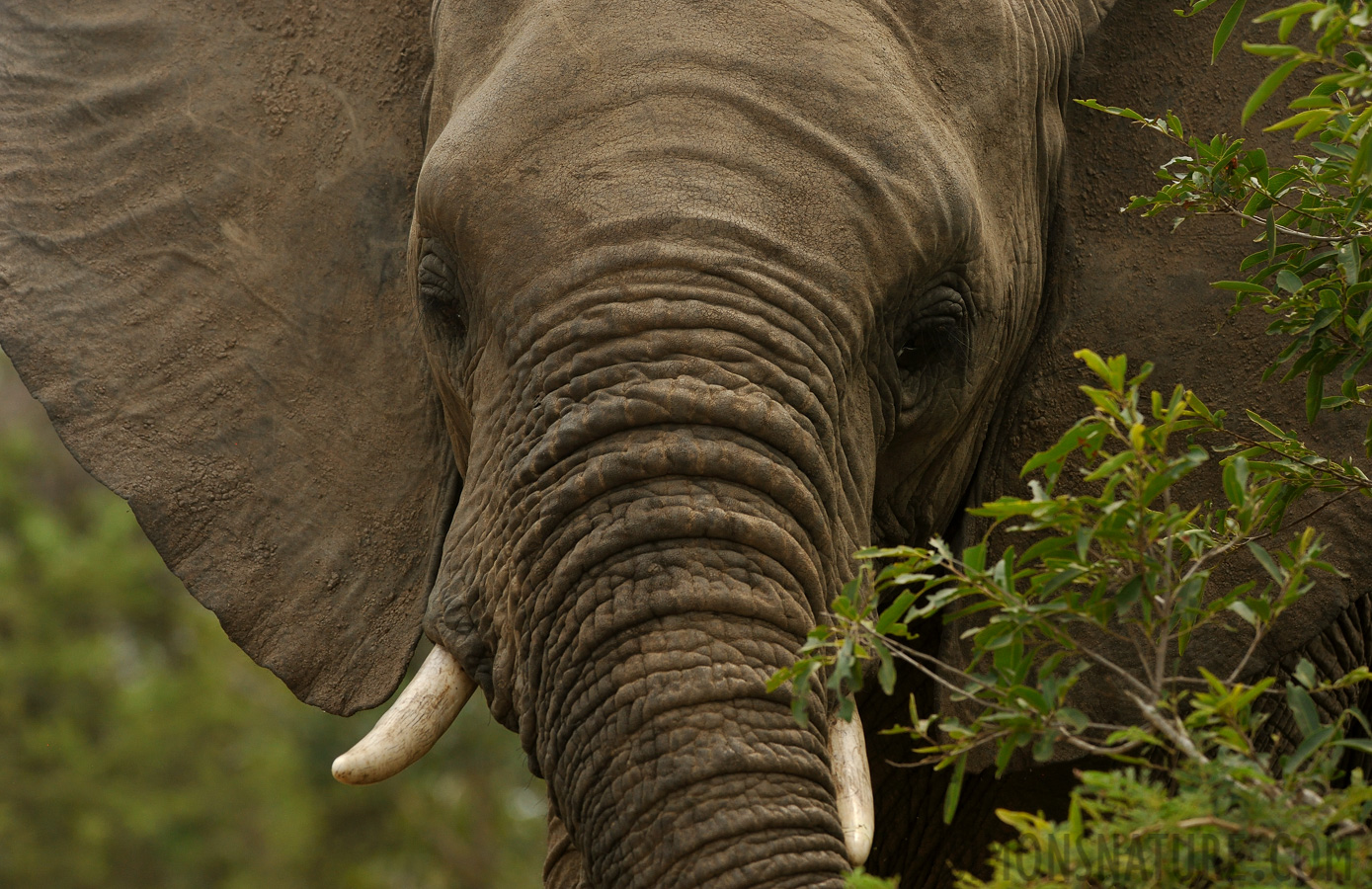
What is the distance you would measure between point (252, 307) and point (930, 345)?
1.25 meters

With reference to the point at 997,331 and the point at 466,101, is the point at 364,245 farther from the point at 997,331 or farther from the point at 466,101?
the point at 997,331

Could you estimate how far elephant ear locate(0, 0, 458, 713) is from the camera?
284 cm

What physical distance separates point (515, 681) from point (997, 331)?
3.03 feet

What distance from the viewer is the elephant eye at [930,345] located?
230 centimetres

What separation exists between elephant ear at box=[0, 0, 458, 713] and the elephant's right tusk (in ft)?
1.88

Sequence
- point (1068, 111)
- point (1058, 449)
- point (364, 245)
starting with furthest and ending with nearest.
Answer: point (364, 245) < point (1068, 111) < point (1058, 449)

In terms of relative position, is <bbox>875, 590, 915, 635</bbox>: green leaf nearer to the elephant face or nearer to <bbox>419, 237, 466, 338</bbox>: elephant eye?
the elephant face

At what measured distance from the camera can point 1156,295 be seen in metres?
2.56

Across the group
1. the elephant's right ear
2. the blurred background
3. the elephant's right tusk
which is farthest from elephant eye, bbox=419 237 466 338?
the blurred background

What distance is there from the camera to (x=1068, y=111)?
266 cm

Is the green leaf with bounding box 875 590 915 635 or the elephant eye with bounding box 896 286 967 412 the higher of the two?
the green leaf with bounding box 875 590 915 635

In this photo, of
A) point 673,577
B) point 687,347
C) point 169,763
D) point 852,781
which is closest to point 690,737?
point 673,577

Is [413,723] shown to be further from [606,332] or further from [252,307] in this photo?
[252,307]

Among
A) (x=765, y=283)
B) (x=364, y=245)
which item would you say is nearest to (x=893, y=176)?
(x=765, y=283)
